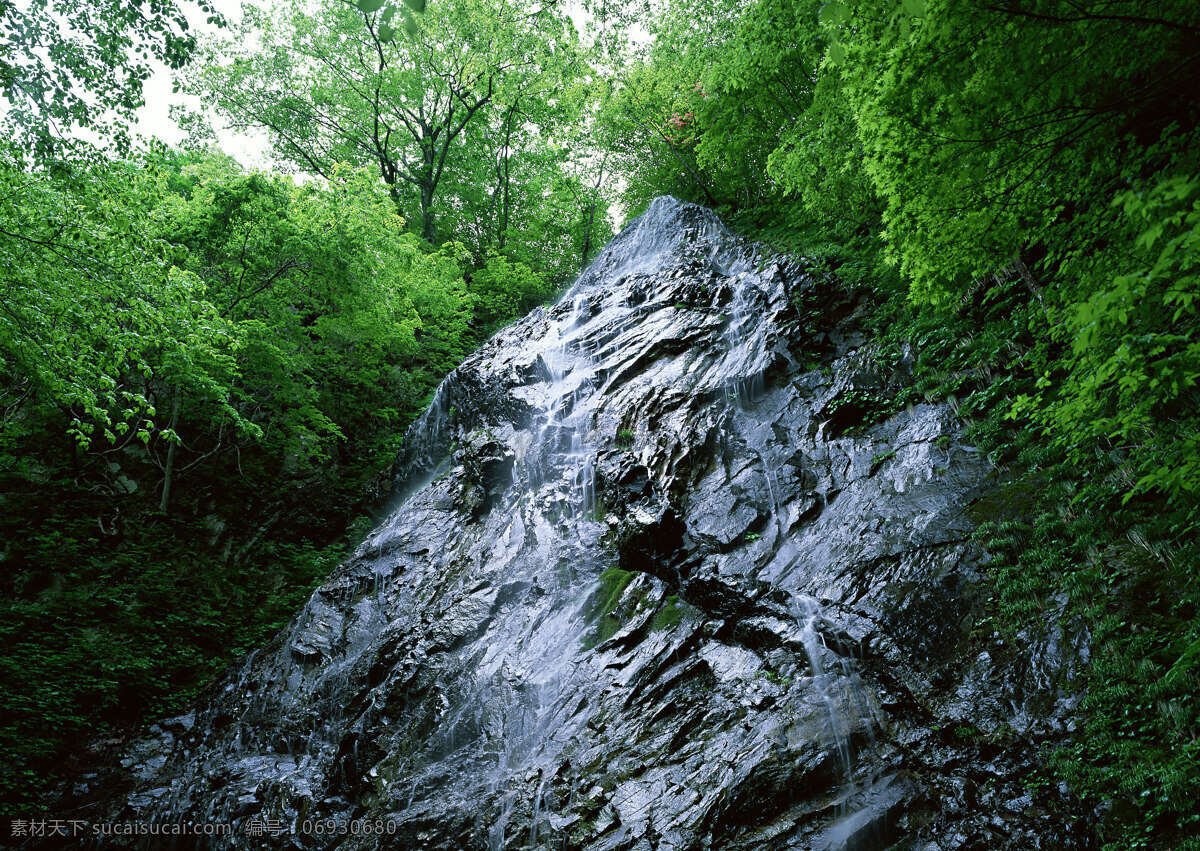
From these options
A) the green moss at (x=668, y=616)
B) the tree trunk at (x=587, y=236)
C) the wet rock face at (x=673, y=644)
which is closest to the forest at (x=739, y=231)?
the wet rock face at (x=673, y=644)

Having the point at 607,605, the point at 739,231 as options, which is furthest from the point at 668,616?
the point at 739,231

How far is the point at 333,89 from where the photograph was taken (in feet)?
75.3

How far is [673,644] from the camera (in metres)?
6.55

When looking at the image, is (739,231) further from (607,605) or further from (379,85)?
(379,85)

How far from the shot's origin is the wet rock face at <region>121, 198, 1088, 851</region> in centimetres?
497

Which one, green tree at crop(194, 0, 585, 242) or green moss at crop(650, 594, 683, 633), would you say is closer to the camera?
green moss at crop(650, 594, 683, 633)

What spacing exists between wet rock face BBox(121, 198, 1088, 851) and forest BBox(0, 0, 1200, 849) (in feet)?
2.03

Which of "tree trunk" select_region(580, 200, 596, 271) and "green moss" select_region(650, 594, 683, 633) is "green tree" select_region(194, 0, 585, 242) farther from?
"green moss" select_region(650, 594, 683, 633)

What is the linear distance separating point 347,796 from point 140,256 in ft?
23.1

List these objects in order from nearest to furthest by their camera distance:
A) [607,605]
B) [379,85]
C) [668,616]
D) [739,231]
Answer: [668,616] → [607,605] → [739,231] → [379,85]

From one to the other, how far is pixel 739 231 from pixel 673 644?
13.1m

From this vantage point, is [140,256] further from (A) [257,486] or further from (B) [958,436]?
(B) [958,436]

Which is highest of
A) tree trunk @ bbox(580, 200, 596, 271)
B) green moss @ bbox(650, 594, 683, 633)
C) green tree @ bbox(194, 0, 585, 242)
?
green tree @ bbox(194, 0, 585, 242)

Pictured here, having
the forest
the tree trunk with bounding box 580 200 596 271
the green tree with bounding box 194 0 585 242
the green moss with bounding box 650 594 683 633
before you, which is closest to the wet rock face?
the green moss with bounding box 650 594 683 633
